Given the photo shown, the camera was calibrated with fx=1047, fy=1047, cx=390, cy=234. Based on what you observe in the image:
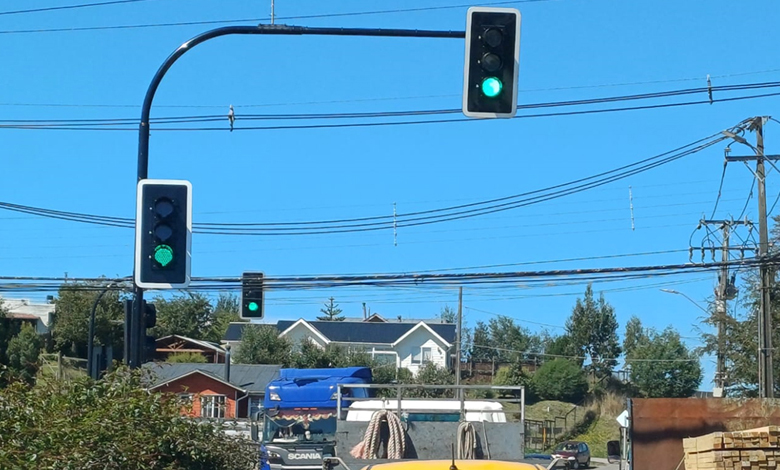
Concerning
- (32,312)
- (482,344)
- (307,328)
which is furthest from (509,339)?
(32,312)

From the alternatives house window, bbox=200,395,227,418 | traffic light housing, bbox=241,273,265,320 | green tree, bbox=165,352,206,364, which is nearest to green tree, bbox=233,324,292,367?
green tree, bbox=165,352,206,364

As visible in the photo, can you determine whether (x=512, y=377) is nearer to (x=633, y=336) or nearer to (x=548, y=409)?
(x=548, y=409)

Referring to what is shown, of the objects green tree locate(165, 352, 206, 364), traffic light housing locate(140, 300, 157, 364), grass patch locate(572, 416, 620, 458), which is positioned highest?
traffic light housing locate(140, 300, 157, 364)

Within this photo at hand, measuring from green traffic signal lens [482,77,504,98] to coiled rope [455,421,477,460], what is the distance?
4483 mm

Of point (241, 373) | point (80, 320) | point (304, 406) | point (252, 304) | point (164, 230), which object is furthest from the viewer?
point (80, 320)

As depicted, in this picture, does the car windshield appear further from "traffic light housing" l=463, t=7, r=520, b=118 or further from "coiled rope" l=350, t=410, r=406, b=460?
"traffic light housing" l=463, t=7, r=520, b=118

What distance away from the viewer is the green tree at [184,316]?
93438 millimetres

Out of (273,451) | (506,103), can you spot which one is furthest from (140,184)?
(273,451)

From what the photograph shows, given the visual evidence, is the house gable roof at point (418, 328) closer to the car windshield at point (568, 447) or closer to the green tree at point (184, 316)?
the green tree at point (184, 316)

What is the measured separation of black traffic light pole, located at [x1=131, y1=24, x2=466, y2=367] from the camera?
35.7 ft

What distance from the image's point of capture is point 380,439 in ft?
43.4

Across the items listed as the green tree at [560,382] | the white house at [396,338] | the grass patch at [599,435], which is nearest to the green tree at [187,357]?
the white house at [396,338]

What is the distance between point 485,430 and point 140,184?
561cm

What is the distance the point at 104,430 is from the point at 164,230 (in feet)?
10.8
